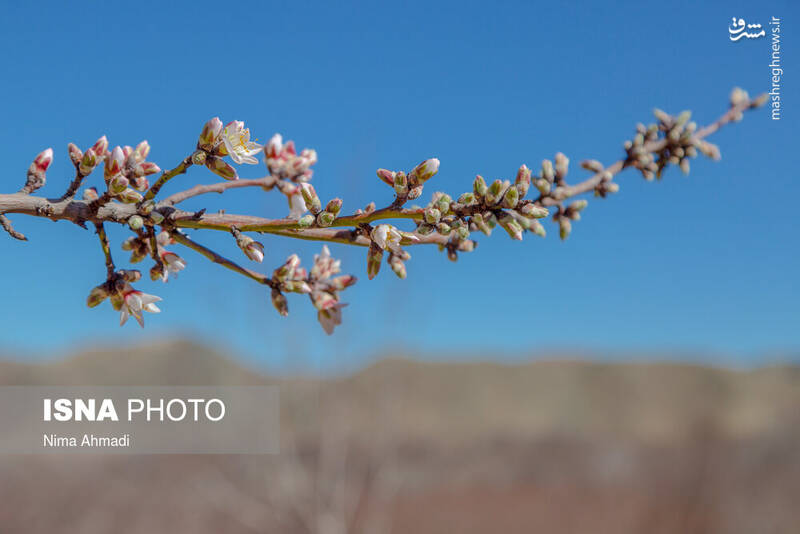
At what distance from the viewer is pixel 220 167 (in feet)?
2.67

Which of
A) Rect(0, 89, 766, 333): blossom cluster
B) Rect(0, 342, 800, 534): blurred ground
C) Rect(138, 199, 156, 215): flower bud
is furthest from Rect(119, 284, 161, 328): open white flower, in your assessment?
Rect(0, 342, 800, 534): blurred ground

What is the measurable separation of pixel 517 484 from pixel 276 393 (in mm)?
6144

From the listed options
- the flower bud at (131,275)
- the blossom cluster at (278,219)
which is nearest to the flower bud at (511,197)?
the blossom cluster at (278,219)

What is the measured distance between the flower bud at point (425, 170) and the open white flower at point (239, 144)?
25 centimetres

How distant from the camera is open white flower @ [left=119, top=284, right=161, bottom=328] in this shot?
2.82ft

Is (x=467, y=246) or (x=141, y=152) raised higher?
(x=141, y=152)

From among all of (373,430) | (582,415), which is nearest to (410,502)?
(373,430)

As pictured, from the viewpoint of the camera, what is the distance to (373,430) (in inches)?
194

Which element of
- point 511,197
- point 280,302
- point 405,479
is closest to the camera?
point 511,197

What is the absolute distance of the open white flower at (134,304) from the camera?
0.86 m

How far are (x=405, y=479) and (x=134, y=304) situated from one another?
29.1 feet

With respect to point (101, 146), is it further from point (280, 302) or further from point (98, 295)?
point (280, 302)

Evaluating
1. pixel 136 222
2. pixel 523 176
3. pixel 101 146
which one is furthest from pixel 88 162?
pixel 523 176

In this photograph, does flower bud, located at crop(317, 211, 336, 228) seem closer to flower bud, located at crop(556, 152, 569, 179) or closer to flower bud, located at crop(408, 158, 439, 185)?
flower bud, located at crop(408, 158, 439, 185)
